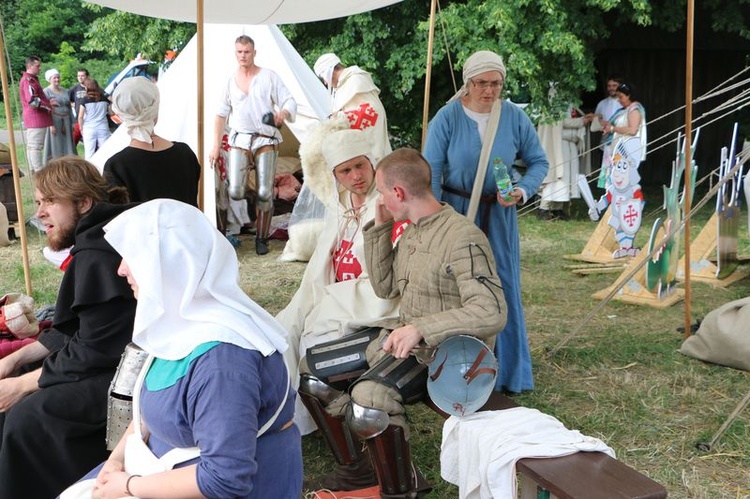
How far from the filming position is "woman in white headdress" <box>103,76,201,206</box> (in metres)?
3.60

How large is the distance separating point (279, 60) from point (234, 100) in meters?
1.32

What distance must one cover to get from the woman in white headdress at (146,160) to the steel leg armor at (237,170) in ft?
9.87

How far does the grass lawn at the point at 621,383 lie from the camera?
3168mm

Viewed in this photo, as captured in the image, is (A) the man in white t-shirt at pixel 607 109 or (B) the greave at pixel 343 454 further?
(A) the man in white t-shirt at pixel 607 109

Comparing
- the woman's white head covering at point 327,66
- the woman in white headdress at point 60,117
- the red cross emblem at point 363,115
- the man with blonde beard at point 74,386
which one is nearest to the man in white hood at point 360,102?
the red cross emblem at point 363,115

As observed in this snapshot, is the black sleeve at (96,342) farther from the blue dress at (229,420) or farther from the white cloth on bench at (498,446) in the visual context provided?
the white cloth on bench at (498,446)

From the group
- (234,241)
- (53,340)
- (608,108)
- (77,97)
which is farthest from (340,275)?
(77,97)

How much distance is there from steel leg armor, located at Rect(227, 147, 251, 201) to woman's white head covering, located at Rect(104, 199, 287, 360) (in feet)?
17.0

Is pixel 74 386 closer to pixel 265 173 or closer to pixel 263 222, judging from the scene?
pixel 265 173

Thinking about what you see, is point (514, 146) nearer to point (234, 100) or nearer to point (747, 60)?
point (234, 100)

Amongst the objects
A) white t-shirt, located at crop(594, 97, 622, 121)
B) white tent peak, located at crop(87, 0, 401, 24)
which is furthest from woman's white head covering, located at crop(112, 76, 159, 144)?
white t-shirt, located at crop(594, 97, 622, 121)

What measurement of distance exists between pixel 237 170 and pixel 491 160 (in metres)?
3.83

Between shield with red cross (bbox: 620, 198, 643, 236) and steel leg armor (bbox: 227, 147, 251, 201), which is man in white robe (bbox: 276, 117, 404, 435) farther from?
shield with red cross (bbox: 620, 198, 643, 236)

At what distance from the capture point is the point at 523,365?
3.77 metres
